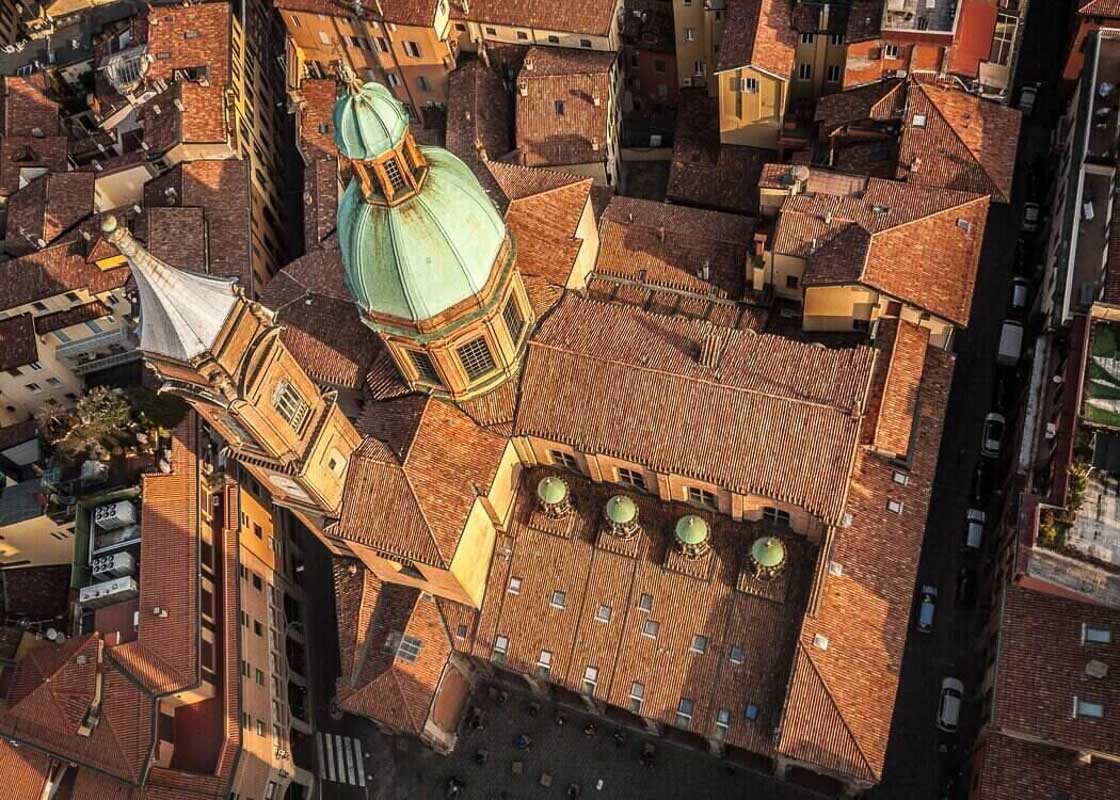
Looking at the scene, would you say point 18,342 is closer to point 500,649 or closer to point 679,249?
point 500,649

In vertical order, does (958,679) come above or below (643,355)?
below

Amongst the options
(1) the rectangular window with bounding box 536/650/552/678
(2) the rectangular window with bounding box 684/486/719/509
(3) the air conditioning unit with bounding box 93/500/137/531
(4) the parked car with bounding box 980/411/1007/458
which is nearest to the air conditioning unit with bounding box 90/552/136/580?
(3) the air conditioning unit with bounding box 93/500/137/531

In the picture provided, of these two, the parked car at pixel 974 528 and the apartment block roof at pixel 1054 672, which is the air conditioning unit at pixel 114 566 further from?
the parked car at pixel 974 528

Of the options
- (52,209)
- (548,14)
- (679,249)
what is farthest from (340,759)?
(548,14)

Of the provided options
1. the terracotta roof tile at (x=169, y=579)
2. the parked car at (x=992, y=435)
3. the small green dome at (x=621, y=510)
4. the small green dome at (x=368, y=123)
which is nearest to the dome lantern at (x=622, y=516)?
the small green dome at (x=621, y=510)

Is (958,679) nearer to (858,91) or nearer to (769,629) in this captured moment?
(769,629)

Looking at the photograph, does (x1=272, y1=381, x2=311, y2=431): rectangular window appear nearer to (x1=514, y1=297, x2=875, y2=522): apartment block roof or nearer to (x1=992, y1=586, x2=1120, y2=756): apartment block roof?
(x1=514, y1=297, x2=875, y2=522): apartment block roof

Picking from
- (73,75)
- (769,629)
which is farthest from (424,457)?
(73,75)
